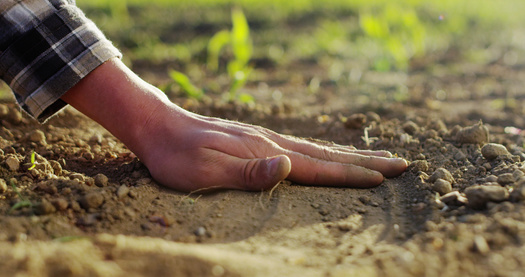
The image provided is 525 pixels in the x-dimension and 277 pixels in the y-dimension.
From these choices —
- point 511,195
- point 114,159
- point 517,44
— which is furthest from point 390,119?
point 517,44

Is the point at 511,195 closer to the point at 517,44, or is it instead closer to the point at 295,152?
the point at 295,152

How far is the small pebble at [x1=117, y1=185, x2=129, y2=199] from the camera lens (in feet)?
5.23

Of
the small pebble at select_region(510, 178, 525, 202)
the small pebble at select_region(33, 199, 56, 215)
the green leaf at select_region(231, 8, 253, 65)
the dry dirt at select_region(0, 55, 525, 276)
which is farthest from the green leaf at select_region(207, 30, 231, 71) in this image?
the small pebble at select_region(510, 178, 525, 202)

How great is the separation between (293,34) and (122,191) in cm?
485

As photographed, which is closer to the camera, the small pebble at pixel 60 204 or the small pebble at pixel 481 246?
the small pebble at pixel 481 246

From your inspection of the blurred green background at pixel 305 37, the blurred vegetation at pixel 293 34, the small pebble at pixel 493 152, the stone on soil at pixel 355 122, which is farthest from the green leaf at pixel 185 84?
the small pebble at pixel 493 152

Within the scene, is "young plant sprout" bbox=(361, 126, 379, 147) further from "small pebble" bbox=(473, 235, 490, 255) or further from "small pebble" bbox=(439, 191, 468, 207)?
"small pebble" bbox=(473, 235, 490, 255)

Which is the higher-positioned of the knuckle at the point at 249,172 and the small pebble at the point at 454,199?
the knuckle at the point at 249,172

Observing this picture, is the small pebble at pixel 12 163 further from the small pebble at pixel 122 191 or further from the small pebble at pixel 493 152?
the small pebble at pixel 493 152

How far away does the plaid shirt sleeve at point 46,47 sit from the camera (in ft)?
5.71

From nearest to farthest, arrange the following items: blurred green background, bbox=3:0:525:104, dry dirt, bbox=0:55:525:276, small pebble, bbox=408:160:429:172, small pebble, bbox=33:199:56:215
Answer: dry dirt, bbox=0:55:525:276
small pebble, bbox=33:199:56:215
small pebble, bbox=408:160:429:172
blurred green background, bbox=3:0:525:104

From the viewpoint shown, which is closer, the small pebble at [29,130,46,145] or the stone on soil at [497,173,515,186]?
the stone on soil at [497,173,515,186]

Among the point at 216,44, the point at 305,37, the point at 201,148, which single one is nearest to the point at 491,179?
the point at 201,148

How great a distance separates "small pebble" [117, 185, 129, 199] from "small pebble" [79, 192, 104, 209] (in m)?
0.07
